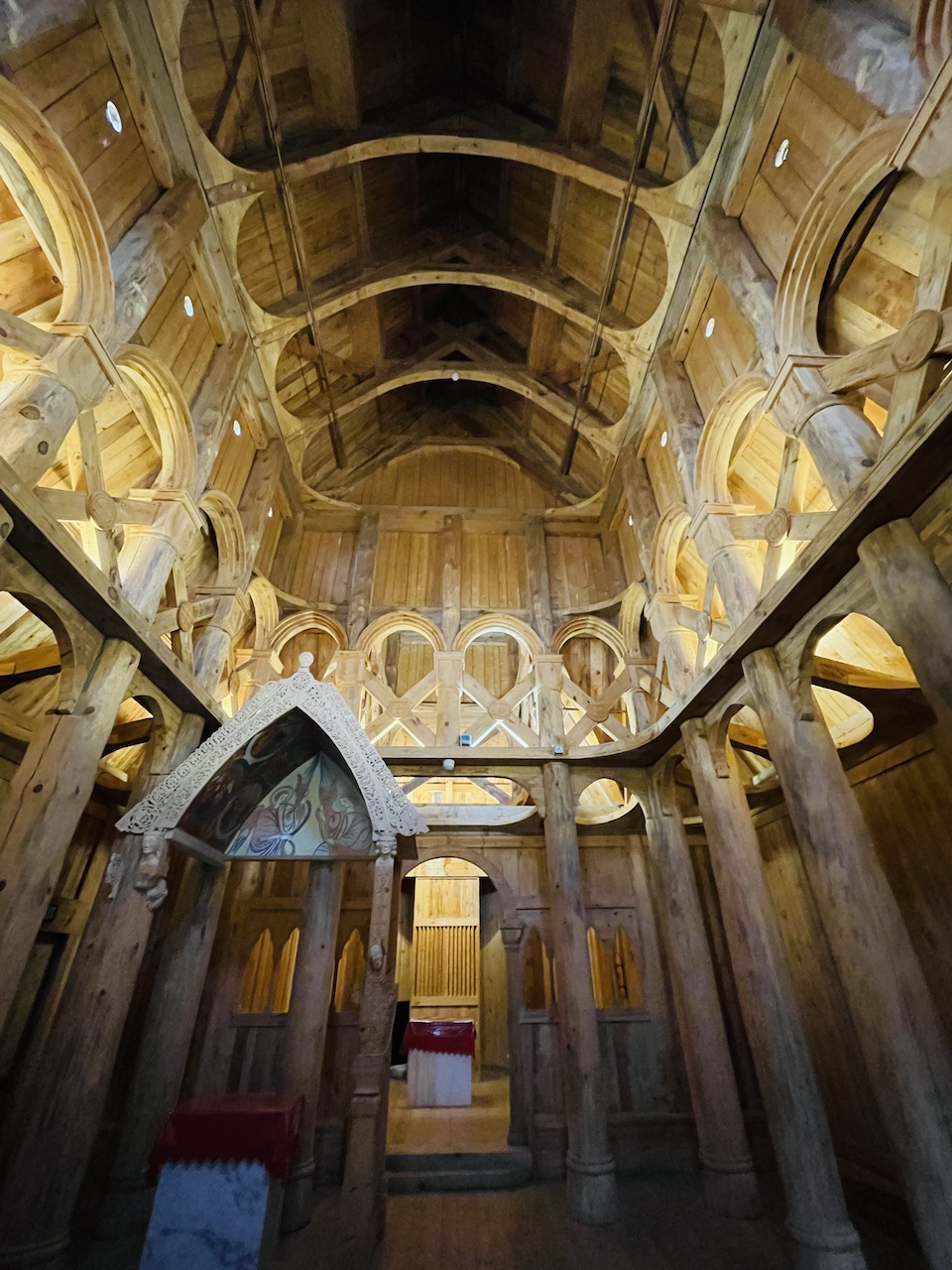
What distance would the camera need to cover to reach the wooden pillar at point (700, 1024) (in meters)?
6.02

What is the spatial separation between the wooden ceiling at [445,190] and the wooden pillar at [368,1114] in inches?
370

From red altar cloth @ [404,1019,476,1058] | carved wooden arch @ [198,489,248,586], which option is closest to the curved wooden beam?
carved wooden arch @ [198,489,248,586]

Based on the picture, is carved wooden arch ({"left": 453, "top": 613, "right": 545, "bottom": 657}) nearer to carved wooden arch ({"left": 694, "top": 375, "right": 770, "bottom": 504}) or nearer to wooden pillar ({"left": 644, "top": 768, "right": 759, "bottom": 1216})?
wooden pillar ({"left": 644, "top": 768, "right": 759, "bottom": 1216})

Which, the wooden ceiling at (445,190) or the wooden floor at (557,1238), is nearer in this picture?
the wooden floor at (557,1238)

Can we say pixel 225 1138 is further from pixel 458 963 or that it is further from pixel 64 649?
pixel 458 963

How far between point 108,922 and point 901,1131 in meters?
6.62

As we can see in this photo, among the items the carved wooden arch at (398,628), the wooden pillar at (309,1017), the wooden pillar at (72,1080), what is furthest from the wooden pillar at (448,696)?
the wooden pillar at (72,1080)

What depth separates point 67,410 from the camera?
4887 millimetres

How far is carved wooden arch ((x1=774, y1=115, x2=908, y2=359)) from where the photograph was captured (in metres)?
5.03

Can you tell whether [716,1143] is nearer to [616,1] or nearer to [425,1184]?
[425,1184]

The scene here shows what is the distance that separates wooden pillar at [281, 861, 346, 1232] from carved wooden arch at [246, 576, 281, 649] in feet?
14.0

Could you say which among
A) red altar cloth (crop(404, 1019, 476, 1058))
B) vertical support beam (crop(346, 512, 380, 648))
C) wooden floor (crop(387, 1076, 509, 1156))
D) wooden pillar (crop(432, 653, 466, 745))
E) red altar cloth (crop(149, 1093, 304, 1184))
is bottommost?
wooden floor (crop(387, 1076, 509, 1156))

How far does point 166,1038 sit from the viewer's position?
6.06m

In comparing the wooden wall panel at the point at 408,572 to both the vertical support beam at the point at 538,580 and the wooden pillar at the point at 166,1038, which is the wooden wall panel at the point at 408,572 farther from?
the wooden pillar at the point at 166,1038
